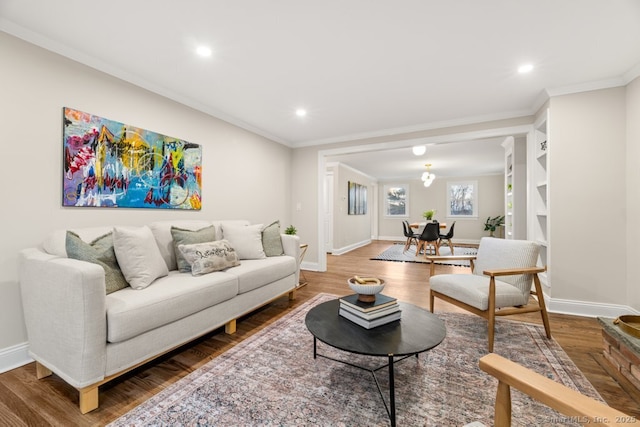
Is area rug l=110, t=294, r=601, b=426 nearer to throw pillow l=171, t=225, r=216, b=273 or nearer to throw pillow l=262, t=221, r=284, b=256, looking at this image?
throw pillow l=171, t=225, r=216, b=273

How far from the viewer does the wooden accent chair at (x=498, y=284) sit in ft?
6.89

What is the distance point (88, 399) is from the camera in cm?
146

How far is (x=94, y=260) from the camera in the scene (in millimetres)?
1772

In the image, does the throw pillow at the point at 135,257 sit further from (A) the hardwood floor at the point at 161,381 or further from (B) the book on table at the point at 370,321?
(B) the book on table at the point at 370,321

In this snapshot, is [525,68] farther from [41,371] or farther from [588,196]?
[41,371]

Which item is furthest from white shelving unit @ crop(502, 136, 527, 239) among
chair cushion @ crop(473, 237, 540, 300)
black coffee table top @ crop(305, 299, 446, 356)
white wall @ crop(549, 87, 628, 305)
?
black coffee table top @ crop(305, 299, 446, 356)

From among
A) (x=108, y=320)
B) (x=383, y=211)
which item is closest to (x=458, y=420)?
(x=108, y=320)

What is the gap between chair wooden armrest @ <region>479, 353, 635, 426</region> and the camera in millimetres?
656

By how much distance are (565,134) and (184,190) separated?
4189 mm

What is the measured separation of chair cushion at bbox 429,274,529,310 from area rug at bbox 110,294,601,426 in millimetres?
334

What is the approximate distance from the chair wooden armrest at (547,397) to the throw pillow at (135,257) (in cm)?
212

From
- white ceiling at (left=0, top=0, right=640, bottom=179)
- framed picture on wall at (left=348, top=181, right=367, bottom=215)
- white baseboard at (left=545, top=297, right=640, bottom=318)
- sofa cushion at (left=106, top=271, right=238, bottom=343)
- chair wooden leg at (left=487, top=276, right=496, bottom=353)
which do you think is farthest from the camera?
framed picture on wall at (left=348, top=181, right=367, bottom=215)

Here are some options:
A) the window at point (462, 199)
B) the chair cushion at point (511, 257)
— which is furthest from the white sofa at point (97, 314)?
the window at point (462, 199)

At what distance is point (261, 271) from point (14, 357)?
1781mm
